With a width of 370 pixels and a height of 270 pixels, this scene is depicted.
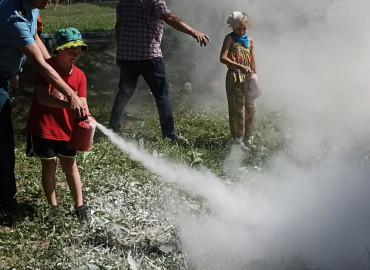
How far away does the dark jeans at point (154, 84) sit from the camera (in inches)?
244

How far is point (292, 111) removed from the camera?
8.20 metres

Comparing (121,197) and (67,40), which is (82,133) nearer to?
(67,40)

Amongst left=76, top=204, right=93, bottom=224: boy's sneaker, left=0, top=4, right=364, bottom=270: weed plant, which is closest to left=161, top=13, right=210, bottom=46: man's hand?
left=0, top=4, right=364, bottom=270: weed plant

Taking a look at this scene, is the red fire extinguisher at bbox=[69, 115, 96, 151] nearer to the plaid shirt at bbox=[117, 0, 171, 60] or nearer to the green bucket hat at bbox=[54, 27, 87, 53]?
the green bucket hat at bbox=[54, 27, 87, 53]

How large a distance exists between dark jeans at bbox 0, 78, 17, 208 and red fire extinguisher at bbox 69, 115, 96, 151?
0.71 m

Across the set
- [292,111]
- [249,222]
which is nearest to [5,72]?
[249,222]

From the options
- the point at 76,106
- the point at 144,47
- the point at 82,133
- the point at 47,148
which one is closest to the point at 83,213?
the point at 47,148

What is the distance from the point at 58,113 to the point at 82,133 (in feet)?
1.14

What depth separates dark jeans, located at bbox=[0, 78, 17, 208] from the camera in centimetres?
421

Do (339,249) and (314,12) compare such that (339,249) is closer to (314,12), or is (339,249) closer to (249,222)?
(249,222)

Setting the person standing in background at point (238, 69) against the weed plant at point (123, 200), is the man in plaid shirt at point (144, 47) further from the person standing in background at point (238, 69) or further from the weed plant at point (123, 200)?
the person standing in background at point (238, 69)

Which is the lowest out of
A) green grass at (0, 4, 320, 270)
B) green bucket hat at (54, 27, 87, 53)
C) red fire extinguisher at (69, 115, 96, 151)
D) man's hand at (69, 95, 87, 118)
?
green grass at (0, 4, 320, 270)

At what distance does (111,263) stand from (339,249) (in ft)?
5.15

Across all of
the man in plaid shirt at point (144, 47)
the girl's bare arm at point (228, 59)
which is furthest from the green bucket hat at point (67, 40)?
the girl's bare arm at point (228, 59)
